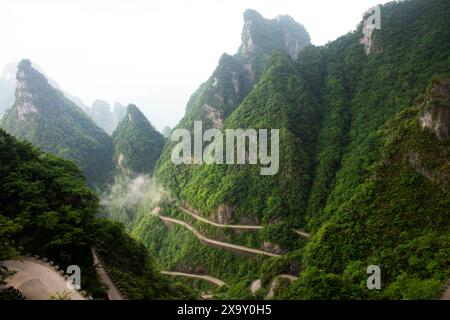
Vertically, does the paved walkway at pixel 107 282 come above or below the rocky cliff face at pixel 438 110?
below

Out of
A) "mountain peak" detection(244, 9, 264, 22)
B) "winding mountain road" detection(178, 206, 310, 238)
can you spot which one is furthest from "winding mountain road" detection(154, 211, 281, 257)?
"mountain peak" detection(244, 9, 264, 22)

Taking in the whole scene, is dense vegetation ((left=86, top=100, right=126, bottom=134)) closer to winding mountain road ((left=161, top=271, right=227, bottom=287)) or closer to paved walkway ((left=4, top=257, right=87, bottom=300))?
winding mountain road ((left=161, top=271, right=227, bottom=287))

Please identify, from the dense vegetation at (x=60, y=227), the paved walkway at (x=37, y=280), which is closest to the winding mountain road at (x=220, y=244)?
the dense vegetation at (x=60, y=227)

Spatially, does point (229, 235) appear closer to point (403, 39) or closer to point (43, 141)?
point (403, 39)

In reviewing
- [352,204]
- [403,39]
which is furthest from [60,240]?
[403,39]

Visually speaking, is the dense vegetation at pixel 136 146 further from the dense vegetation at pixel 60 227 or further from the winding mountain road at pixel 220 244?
the dense vegetation at pixel 60 227
